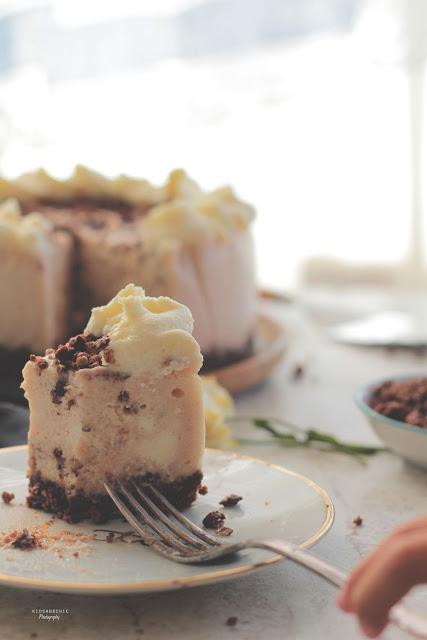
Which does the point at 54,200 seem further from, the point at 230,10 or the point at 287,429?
the point at 230,10

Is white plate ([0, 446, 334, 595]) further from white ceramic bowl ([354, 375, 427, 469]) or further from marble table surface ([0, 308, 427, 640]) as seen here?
white ceramic bowl ([354, 375, 427, 469])

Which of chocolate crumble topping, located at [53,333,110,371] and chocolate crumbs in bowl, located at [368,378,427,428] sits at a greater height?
chocolate crumble topping, located at [53,333,110,371]

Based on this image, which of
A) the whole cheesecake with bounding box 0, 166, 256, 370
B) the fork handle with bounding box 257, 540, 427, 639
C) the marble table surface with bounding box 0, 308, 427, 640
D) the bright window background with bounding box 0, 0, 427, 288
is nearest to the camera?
the fork handle with bounding box 257, 540, 427, 639

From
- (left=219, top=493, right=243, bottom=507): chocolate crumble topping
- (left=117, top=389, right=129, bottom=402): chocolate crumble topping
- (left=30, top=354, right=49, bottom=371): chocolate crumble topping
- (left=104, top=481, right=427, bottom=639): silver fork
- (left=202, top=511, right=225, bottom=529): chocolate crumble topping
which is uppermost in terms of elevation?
(left=30, top=354, right=49, bottom=371): chocolate crumble topping

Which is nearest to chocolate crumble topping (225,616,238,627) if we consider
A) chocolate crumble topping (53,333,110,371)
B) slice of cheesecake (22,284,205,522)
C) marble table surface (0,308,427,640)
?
marble table surface (0,308,427,640)

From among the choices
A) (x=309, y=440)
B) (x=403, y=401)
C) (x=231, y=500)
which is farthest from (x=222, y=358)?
(x=231, y=500)

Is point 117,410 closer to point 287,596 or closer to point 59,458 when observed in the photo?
point 59,458

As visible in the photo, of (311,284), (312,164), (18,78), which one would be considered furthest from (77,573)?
(18,78)

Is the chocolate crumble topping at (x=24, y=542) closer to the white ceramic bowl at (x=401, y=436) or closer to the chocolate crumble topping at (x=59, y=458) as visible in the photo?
the chocolate crumble topping at (x=59, y=458)

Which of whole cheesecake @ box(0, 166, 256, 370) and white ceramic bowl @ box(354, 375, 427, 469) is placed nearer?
white ceramic bowl @ box(354, 375, 427, 469)
